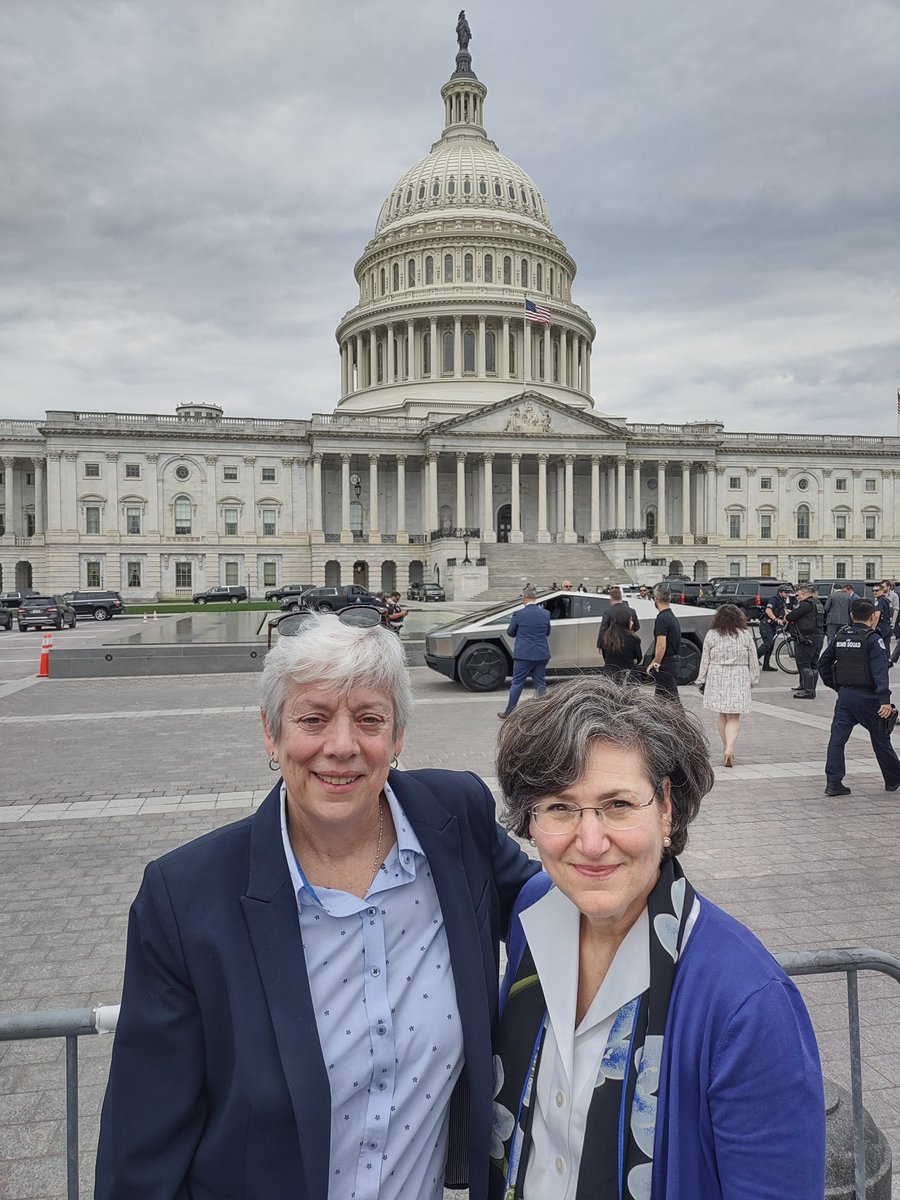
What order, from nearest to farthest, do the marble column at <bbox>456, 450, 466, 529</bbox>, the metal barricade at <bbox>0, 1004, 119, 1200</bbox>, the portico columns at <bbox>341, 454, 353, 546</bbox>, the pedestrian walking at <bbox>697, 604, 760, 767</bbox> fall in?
the metal barricade at <bbox>0, 1004, 119, 1200</bbox> → the pedestrian walking at <bbox>697, 604, 760, 767</bbox> → the marble column at <bbox>456, 450, 466, 529</bbox> → the portico columns at <bbox>341, 454, 353, 546</bbox>

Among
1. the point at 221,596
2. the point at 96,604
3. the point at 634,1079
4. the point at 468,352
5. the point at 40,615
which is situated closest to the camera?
the point at 634,1079

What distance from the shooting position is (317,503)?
75000 mm

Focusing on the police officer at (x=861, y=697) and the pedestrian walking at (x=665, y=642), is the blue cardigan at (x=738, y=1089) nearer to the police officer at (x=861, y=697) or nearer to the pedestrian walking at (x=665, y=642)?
the police officer at (x=861, y=697)

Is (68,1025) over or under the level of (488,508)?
under

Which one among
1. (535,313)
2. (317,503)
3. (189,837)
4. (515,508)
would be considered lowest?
(189,837)

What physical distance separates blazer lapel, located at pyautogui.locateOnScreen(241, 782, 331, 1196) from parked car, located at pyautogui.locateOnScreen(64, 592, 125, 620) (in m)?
50.8

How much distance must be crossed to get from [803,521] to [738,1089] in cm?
9026

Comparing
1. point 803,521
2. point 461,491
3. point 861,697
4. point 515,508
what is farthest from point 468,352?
point 861,697

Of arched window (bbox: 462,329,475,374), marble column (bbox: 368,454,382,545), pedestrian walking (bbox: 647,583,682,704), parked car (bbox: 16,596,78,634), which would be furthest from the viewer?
arched window (bbox: 462,329,475,374)

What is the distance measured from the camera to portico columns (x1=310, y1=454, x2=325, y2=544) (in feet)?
245

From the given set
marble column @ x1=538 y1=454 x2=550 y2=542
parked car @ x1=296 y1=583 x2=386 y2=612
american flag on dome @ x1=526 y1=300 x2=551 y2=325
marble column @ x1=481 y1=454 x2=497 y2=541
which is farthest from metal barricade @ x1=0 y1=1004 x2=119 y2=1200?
marble column @ x1=538 y1=454 x2=550 y2=542

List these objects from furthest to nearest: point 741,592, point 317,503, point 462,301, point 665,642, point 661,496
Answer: point 462,301
point 661,496
point 317,503
point 741,592
point 665,642

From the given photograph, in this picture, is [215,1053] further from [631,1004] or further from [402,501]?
[402,501]

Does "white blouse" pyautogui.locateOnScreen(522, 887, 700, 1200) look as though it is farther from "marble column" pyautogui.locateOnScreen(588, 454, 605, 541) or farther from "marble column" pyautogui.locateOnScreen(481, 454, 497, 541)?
"marble column" pyautogui.locateOnScreen(588, 454, 605, 541)
